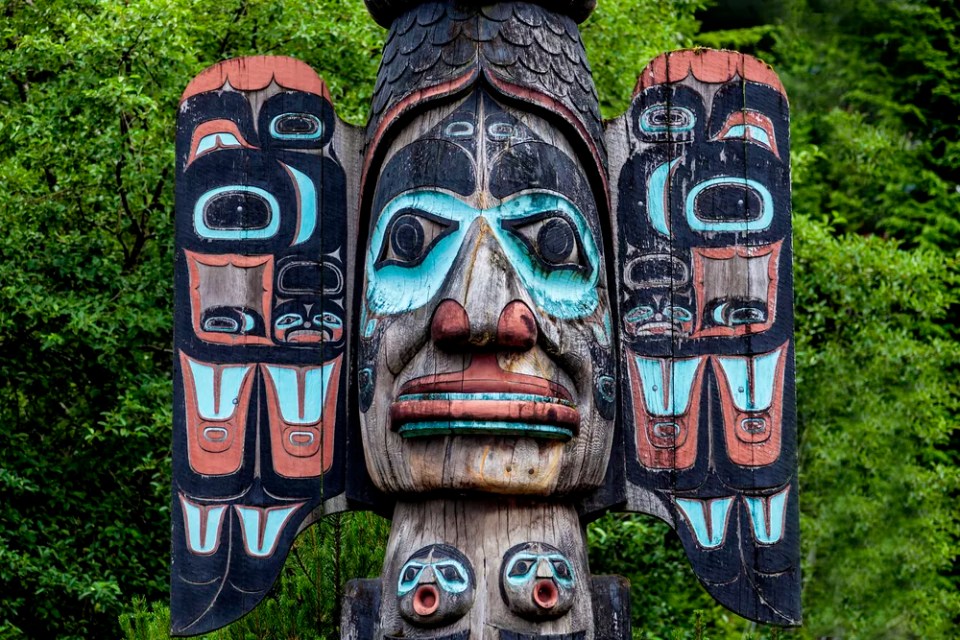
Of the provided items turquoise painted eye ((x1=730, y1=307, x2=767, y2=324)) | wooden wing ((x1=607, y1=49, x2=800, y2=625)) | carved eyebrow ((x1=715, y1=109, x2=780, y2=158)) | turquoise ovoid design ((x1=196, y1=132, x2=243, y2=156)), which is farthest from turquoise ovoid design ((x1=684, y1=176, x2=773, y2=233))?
turquoise ovoid design ((x1=196, y1=132, x2=243, y2=156))

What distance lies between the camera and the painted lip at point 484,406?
4.24 metres

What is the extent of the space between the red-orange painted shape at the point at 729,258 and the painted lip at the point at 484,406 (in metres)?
0.66

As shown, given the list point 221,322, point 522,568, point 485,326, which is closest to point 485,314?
point 485,326

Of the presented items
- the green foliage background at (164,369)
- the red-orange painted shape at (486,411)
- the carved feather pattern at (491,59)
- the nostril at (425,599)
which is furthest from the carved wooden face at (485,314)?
the green foliage background at (164,369)

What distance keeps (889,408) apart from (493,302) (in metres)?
7.06

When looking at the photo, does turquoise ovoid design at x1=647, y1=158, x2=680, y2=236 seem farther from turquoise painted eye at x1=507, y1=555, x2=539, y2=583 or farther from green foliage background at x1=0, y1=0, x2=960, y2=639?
green foliage background at x1=0, y1=0, x2=960, y2=639

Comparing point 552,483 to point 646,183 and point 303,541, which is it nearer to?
point 646,183

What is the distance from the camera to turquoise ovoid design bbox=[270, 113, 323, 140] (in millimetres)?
4867

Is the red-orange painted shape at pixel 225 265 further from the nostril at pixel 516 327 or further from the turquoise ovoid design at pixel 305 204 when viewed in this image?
the nostril at pixel 516 327

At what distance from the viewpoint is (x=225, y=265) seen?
188 inches

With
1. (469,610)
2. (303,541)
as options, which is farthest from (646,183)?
(303,541)

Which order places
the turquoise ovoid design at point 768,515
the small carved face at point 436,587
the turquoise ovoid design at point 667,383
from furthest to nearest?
1. the turquoise ovoid design at point 667,383
2. the turquoise ovoid design at point 768,515
3. the small carved face at point 436,587

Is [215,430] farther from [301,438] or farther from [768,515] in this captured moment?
[768,515]

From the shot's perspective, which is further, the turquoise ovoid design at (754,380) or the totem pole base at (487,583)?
the turquoise ovoid design at (754,380)
